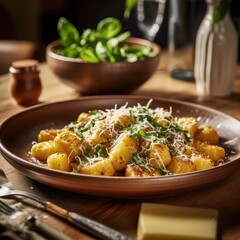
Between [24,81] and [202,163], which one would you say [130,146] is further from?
[24,81]

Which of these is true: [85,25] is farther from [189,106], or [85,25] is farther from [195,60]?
[189,106]

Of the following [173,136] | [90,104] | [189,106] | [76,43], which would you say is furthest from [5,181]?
[76,43]

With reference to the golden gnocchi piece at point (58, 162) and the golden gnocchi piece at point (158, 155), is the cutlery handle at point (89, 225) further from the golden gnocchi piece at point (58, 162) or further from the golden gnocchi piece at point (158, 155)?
the golden gnocchi piece at point (158, 155)

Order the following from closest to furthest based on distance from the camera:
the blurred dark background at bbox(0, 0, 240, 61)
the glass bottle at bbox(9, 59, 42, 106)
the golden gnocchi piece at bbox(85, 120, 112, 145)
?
the golden gnocchi piece at bbox(85, 120, 112, 145)
the glass bottle at bbox(9, 59, 42, 106)
the blurred dark background at bbox(0, 0, 240, 61)

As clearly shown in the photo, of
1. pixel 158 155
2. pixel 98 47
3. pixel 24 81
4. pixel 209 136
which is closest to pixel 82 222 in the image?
pixel 158 155

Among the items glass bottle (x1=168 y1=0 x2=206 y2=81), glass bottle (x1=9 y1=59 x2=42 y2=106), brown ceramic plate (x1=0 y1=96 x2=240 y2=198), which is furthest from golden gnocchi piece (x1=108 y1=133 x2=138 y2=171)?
glass bottle (x1=168 y1=0 x2=206 y2=81)

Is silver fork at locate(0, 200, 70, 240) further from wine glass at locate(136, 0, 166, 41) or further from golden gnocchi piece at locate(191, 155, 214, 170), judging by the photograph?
wine glass at locate(136, 0, 166, 41)

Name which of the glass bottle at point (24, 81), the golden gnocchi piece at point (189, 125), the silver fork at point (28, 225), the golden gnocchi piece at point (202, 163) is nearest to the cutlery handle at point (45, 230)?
the silver fork at point (28, 225)
